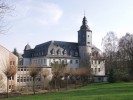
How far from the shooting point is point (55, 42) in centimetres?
8838

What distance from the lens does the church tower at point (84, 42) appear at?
87.9 meters

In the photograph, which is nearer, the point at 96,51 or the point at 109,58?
the point at 109,58

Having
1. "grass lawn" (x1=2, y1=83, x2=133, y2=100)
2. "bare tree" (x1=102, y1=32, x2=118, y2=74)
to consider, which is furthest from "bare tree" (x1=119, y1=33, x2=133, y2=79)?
"grass lawn" (x1=2, y1=83, x2=133, y2=100)

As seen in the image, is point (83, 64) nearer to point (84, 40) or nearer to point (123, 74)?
point (84, 40)

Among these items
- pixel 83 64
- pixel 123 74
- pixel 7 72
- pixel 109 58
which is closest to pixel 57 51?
pixel 83 64

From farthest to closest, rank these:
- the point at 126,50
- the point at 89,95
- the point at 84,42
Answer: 1. the point at 84,42
2. the point at 126,50
3. the point at 89,95

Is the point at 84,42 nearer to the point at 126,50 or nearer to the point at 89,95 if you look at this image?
the point at 126,50

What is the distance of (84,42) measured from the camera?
88.2 m

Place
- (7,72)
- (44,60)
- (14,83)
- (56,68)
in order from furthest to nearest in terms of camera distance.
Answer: (44,60)
(14,83)
(56,68)
(7,72)

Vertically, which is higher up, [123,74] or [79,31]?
[79,31]

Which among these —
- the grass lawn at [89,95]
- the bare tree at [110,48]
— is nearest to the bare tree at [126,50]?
the bare tree at [110,48]

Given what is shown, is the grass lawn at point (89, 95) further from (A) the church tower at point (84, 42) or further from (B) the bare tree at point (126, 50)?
(A) the church tower at point (84, 42)

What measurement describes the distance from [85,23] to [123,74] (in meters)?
28.1

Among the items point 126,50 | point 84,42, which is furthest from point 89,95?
point 84,42
